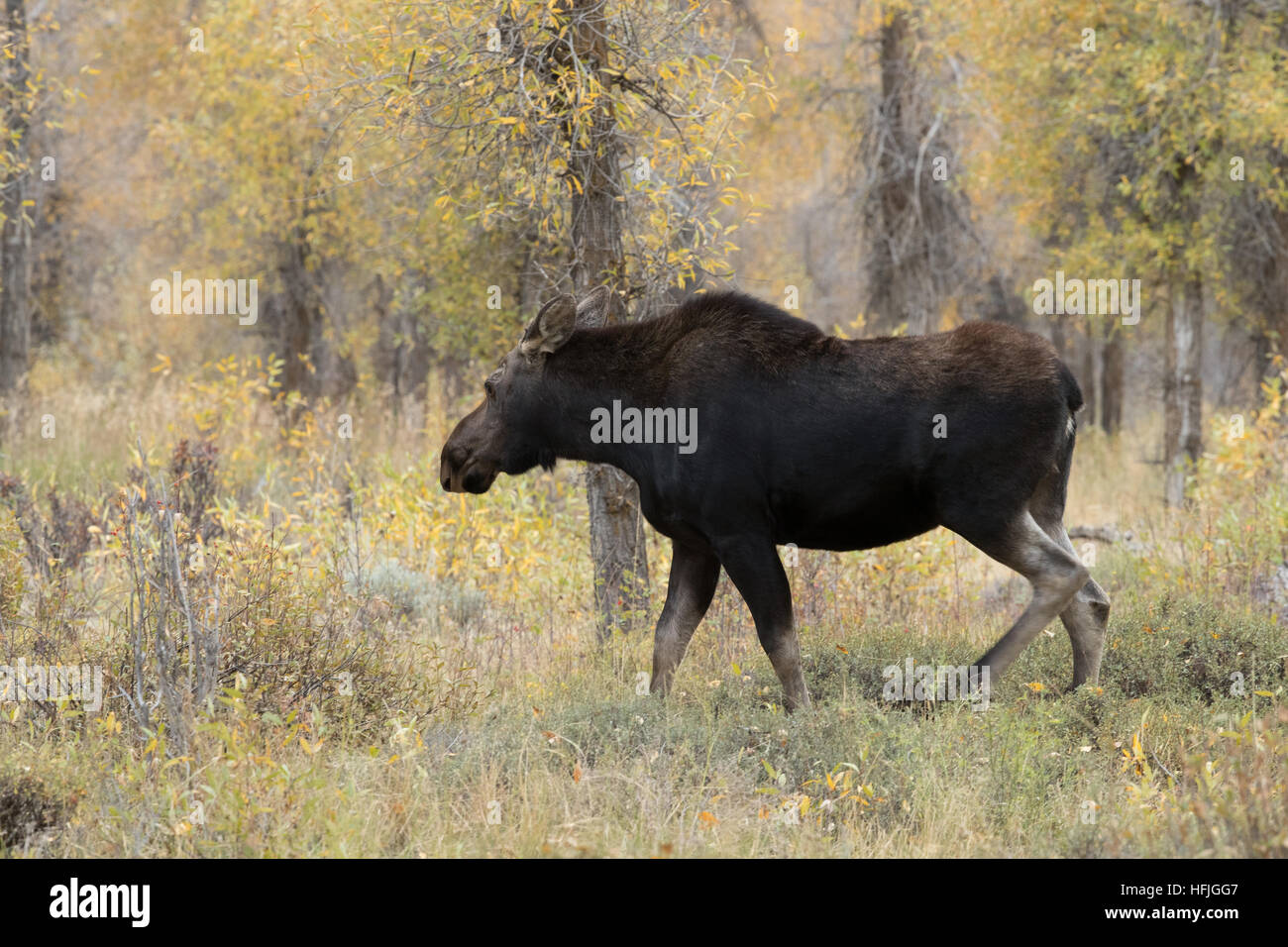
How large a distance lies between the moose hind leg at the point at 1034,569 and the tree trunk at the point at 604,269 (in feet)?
8.62

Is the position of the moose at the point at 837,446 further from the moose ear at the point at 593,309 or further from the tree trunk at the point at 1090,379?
the tree trunk at the point at 1090,379

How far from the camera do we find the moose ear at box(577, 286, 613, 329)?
24.8ft

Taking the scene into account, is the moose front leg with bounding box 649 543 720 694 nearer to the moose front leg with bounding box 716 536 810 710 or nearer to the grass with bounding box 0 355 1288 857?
the grass with bounding box 0 355 1288 857

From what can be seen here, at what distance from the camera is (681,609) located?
7148 millimetres

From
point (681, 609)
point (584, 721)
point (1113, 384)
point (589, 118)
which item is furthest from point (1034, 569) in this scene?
point (1113, 384)

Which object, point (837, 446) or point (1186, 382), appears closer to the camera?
point (837, 446)

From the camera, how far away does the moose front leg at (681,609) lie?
7.12 metres

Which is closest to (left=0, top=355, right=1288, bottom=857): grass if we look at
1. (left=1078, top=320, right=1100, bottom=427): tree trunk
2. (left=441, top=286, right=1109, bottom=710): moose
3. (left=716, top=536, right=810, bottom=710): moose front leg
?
(left=716, top=536, right=810, bottom=710): moose front leg

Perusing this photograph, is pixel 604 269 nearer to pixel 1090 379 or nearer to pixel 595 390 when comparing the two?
pixel 595 390

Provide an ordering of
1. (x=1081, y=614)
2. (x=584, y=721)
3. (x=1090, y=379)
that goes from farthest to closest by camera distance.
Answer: (x=1090, y=379) < (x=1081, y=614) < (x=584, y=721)

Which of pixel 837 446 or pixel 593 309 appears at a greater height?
pixel 593 309

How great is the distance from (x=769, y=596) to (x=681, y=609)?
748 mm

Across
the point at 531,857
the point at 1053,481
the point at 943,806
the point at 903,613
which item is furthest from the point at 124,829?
the point at 903,613

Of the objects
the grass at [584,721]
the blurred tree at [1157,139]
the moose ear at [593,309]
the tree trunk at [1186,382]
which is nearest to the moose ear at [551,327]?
the moose ear at [593,309]
